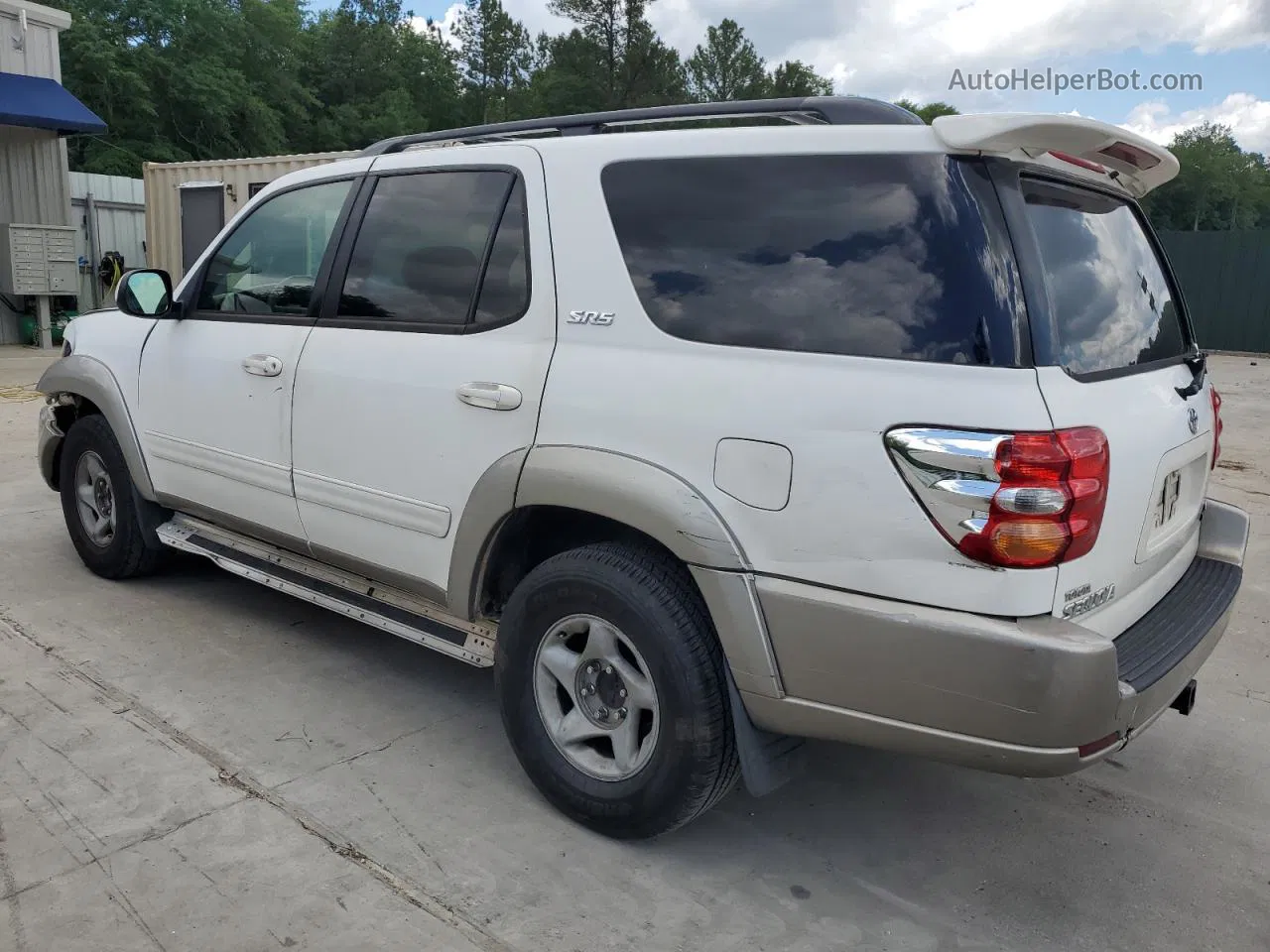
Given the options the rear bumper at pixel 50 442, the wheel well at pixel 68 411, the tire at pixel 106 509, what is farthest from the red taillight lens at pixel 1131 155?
the rear bumper at pixel 50 442

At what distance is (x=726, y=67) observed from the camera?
5266cm

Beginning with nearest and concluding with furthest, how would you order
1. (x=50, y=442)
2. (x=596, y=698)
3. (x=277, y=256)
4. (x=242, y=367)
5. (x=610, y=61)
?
(x=596, y=698) → (x=242, y=367) → (x=277, y=256) → (x=50, y=442) → (x=610, y=61)

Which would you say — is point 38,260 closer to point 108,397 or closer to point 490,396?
point 108,397

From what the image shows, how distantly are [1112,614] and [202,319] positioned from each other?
3.47 metres

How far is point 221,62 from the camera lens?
33.7 metres

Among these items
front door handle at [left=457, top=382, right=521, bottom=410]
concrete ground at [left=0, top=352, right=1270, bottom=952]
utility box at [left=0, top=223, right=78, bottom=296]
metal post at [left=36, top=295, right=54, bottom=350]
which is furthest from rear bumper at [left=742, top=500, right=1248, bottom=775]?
metal post at [left=36, top=295, right=54, bottom=350]

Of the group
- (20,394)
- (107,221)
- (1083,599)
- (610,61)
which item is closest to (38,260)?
(107,221)

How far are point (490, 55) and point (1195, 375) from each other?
60.0m

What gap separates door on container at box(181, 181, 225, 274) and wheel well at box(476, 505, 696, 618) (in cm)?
1197

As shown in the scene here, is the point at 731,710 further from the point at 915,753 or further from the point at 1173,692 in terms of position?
the point at 1173,692

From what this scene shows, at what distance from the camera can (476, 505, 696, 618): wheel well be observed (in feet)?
9.71

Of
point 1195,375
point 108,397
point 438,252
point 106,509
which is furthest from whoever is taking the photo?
point 106,509

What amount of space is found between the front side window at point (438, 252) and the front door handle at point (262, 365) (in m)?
0.34

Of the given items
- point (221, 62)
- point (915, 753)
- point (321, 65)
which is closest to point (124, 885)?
point (915, 753)
